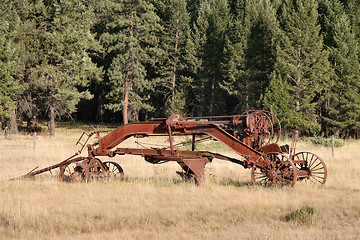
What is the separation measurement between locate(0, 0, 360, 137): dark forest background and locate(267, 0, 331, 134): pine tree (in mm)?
93

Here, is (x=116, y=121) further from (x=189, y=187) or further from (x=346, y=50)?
(x=189, y=187)

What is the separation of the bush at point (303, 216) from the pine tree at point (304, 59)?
97.3 feet

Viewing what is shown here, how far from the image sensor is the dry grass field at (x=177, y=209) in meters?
7.51

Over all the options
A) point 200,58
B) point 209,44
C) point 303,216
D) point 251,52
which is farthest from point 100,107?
point 303,216

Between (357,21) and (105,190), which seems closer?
(105,190)

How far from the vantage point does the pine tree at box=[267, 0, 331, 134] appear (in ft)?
123

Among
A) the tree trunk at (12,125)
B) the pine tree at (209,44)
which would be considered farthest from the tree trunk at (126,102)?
the tree trunk at (12,125)

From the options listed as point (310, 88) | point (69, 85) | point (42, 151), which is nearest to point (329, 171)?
point (42, 151)

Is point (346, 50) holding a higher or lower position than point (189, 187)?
higher

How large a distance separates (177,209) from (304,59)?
105ft

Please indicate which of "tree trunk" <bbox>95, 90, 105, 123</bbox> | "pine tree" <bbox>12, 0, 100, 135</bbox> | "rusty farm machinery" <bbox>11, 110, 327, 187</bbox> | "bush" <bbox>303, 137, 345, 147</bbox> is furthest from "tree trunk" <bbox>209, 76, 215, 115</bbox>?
"rusty farm machinery" <bbox>11, 110, 327, 187</bbox>

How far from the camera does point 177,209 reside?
923 centimetres

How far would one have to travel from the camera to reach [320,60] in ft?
124

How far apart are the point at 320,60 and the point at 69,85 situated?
22978mm
